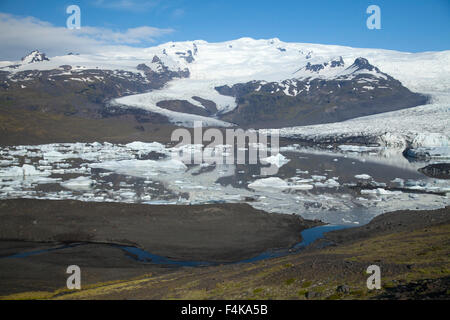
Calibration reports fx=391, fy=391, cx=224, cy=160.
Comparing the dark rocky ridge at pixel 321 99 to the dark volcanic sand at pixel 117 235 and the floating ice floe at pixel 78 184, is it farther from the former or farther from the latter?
the dark volcanic sand at pixel 117 235

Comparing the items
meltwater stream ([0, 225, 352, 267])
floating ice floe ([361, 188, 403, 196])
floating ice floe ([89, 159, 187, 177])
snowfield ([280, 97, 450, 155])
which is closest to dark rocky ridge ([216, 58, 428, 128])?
snowfield ([280, 97, 450, 155])

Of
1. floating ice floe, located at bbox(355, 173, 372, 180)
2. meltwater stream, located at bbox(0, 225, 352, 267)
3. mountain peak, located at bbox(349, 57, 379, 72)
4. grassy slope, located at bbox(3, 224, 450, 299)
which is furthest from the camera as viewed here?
mountain peak, located at bbox(349, 57, 379, 72)

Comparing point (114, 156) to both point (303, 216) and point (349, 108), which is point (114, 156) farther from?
point (349, 108)

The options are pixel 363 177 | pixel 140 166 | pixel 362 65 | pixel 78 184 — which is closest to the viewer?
pixel 78 184

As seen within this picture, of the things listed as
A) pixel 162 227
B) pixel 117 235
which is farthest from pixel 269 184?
pixel 117 235

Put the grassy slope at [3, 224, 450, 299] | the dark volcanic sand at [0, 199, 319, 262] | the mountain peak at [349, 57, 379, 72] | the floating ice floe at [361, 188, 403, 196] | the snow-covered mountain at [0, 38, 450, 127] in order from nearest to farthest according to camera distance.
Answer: the grassy slope at [3, 224, 450, 299] → the dark volcanic sand at [0, 199, 319, 262] → the floating ice floe at [361, 188, 403, 196] → the snow-covered mountain at [0, 38, 450, 127] → the mountain peak at [349, 57, 379, 72]

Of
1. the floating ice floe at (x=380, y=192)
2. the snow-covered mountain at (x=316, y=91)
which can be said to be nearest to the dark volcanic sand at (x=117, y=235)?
the floating ice floe at (x=380, y=192)

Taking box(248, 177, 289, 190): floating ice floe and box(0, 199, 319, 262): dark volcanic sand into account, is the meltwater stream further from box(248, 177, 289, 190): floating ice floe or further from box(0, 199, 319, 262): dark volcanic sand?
box(248, 177, 289, 190): floating ice floe

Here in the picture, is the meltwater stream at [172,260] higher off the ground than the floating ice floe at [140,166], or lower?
lower

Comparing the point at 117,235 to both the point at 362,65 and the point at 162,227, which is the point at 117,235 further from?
the point at 362,65
